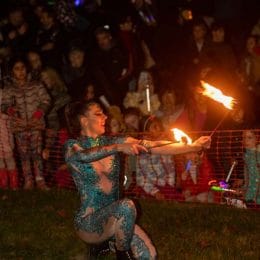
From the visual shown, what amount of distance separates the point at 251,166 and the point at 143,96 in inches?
91.7

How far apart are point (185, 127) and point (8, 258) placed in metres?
3.87

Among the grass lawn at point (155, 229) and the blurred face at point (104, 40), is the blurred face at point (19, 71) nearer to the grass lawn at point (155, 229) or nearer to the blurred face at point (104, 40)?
the blurred face at point (104, 40)

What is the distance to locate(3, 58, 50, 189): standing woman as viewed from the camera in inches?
356

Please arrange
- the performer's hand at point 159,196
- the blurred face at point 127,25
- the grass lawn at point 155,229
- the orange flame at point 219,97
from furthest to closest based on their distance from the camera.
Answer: the blurred face at point 127,25 < the performer's hand at point 159,196 < the grass lawn at point 155,229 < the orange flame at point 219,97

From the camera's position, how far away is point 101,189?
540 cm

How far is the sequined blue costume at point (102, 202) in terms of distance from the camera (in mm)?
5184

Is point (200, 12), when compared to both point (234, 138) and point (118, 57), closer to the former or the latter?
point (118, 57)

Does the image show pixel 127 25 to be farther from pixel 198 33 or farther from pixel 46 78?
pixel 46 78

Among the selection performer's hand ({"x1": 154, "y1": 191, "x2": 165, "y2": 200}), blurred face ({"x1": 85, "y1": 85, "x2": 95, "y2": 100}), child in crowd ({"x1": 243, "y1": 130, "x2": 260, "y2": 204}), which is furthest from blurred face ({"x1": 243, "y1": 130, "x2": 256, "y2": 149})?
blurred face ({"x1": 85, "y1": 85, "x2": 95, "y2": 100})

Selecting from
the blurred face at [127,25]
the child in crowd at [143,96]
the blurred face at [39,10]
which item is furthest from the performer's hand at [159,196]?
the blurred face at [39,10]

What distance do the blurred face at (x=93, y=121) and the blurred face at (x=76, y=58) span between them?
447 centimetres

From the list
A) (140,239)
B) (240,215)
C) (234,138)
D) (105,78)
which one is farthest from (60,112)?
(140,239)

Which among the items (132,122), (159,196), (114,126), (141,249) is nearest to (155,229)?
(159,196)

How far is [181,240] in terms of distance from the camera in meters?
6.64
